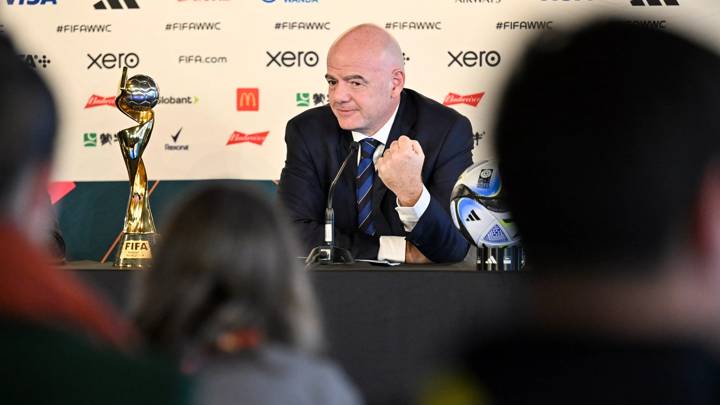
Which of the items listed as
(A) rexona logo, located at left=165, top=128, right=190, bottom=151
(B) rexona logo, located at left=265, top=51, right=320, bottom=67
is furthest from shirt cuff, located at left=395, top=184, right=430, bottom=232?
(A) rexona logo, located at left=165, top=128, right=190, bottom=151

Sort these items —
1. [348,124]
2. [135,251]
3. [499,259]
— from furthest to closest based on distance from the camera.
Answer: [348,124] → [135,251] → [499,259]

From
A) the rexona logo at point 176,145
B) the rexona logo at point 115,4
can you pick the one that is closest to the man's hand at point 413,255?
the rexona logo at point 176,145

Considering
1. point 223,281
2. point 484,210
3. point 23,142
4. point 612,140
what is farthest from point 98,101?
point 612,140

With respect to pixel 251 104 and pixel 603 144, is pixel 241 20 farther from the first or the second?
pixel 603 144

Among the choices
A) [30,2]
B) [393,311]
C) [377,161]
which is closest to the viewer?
[393,311]

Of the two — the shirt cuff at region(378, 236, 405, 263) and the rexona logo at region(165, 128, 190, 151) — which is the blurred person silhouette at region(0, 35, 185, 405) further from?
the rexona logo at region(165, 128, 190, 151)

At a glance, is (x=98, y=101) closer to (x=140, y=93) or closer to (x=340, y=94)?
(x=340, y=94)

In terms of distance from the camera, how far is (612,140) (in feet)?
2.63

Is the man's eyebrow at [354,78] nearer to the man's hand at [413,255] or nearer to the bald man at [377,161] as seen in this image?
the bald man at [377,161]

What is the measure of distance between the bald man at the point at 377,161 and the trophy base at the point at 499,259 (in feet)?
1.94

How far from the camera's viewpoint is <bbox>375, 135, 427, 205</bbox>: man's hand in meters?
4.00

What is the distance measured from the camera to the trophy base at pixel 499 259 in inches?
128

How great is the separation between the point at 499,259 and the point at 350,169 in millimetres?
1302

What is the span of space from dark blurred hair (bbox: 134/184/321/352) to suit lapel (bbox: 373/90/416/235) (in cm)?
307
